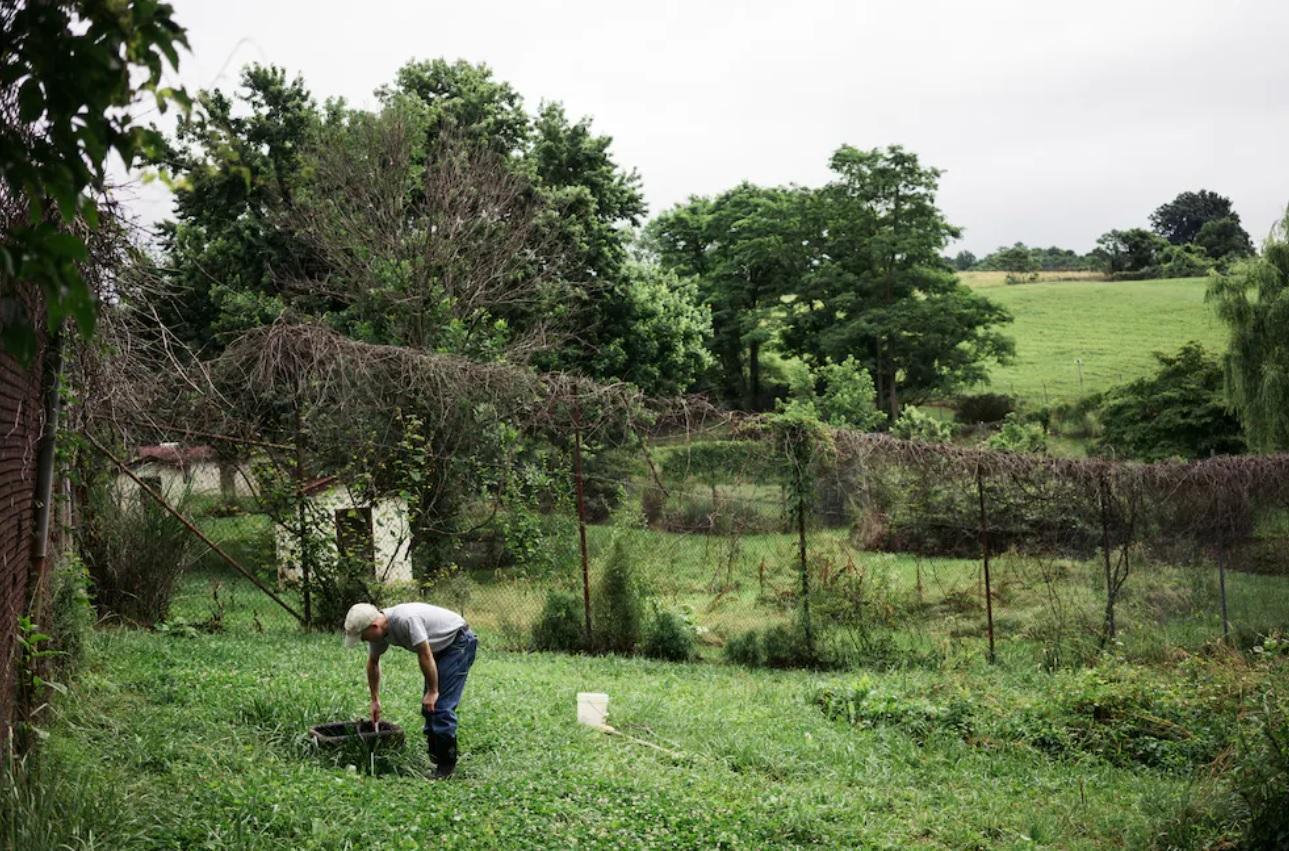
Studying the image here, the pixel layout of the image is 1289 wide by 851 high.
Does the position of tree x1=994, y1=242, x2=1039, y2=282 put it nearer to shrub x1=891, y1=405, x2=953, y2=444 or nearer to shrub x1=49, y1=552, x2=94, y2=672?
shrub x1=891, y1=405, x2=953, y2=444

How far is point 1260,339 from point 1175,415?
6.06m

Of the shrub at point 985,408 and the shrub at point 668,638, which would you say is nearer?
the shrub at point 668,638

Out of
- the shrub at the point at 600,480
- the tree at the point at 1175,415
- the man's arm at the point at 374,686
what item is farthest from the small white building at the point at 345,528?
the tree at the point at 1175,415

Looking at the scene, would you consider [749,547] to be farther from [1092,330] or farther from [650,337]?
[1092,330]

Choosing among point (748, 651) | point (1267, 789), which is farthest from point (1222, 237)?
point (1267, 789)

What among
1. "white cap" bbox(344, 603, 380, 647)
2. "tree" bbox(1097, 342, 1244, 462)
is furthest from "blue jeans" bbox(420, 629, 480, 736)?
"tree" bbox(1097, 342, 1244, 462)

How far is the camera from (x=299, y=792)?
6.18 metres

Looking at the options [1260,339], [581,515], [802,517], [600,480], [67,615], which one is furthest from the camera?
[1260,339]

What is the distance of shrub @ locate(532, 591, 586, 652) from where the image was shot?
14.1 metres

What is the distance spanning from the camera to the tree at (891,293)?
146 feet

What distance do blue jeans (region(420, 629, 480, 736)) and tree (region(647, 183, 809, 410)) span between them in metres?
38.6

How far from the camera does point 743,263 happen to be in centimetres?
4931

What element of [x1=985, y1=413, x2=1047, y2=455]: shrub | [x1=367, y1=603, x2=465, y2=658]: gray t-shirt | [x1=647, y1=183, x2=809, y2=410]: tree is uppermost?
[x1=647, y1=183, x2=809, y2=410]: tree

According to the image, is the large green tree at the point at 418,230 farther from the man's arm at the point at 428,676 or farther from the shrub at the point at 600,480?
the man's arm at the point at 428,676
